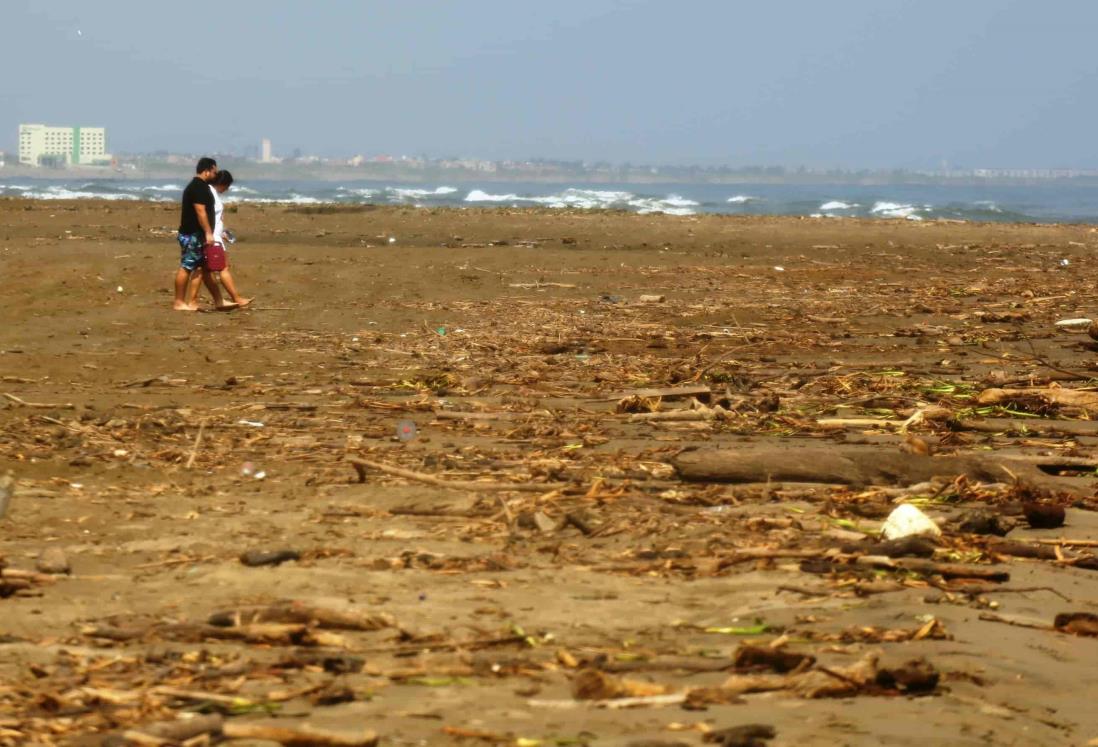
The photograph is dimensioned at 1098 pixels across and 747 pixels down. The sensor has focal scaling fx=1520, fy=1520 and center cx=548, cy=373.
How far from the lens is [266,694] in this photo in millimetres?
3924

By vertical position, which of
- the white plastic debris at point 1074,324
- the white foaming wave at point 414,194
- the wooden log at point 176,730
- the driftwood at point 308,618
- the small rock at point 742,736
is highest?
the white foaming wave at point 414,194

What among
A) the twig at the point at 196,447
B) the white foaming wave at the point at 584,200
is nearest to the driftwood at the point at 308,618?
the twig at the point at 196,447

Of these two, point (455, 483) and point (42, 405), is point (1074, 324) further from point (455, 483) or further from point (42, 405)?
point (42, 405)

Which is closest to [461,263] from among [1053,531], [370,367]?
[370,367]

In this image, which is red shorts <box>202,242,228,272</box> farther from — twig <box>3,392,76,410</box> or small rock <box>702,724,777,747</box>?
small rock <box>702,724,777,747</box>

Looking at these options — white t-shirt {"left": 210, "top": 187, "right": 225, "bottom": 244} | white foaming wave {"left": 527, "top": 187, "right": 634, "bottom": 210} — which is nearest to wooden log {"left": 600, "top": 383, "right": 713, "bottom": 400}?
white t-shirt {"left": 210, "top": 187, "right": 225, "bottom": 244}

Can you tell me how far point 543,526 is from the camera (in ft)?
19.6

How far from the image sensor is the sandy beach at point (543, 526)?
3955 millimetres

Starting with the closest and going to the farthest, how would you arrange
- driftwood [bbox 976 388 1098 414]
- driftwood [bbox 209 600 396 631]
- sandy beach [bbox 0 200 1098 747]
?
sandy beach [bbox 0 200 1098 747]
driftwood [bbox 209 600 396 631]
driftwood [bbox 976 388 1098 414]

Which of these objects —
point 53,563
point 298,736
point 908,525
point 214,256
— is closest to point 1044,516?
point 908,525

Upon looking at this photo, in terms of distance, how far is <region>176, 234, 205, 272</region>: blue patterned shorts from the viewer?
45.7 ft

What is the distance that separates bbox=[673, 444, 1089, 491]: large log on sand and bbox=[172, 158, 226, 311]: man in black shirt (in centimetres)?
800

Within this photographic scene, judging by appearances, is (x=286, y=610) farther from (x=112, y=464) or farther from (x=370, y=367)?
(x=370, y=367)

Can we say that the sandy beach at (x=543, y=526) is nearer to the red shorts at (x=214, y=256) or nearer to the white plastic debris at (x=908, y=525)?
the white plastic debris at (x=908, y=525)
